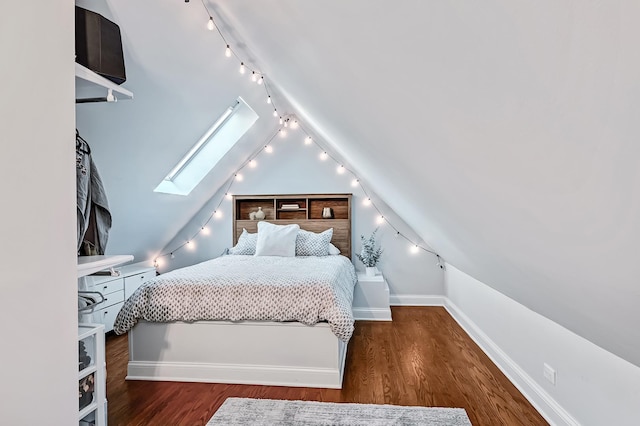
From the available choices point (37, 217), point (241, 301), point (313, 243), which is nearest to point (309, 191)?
point (313, 243)

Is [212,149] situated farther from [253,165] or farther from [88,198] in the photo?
[88,198]

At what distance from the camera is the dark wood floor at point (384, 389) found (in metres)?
2.10

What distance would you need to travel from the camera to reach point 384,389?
238 centimetres

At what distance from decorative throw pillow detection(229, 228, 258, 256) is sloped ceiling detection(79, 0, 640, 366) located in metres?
2.75

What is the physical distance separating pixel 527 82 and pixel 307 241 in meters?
3.90

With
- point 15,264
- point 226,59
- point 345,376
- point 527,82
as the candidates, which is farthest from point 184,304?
point 527,82

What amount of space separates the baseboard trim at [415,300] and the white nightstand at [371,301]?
0.65 meters

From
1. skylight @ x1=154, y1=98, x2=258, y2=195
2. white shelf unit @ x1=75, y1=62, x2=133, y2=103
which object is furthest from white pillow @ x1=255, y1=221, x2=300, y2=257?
white shelf unit @ x1=75, y1=62, x2=133, y2=103

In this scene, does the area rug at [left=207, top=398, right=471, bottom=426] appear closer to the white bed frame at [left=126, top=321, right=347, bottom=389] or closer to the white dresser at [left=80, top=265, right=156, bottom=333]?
the white bed frame at [left=126, top=321, right=347, bottom=389]

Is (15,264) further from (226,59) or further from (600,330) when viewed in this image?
(226,59)

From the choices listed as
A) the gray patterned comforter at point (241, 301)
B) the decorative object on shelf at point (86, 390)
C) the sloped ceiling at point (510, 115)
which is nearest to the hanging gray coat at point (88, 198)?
the decorative object on shelf at point (86, 390)

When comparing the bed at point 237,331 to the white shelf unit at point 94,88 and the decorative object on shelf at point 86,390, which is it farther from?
the white shelf unit at point 94,88

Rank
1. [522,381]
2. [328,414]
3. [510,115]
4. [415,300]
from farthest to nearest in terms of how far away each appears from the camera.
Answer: [415,300] < [522,381] < [328,414] < [510,115]

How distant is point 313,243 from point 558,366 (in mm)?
2822
